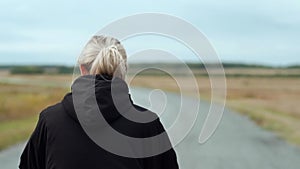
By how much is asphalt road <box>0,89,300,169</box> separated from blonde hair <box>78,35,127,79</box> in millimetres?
4853

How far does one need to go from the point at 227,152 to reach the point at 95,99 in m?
10.2

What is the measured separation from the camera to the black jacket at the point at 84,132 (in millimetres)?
2240

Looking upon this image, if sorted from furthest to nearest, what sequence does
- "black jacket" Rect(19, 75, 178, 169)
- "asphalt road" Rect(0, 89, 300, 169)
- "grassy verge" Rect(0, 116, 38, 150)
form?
"grassy verge" Rect(0, 116, 38, 150), "asphalt road" Rect(0, 89, 300, 169), "black jacket" Rect(19, 75, 178, 169)

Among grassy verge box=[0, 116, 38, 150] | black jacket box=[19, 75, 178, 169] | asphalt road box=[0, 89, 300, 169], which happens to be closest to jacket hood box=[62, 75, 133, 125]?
black jacket box=[19, 75, 178, 169]

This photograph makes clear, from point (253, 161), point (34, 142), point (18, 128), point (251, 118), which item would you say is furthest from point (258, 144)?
point (34, 142)

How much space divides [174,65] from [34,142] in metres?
0.70

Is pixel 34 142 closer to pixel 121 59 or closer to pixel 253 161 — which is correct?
pixel 121 59

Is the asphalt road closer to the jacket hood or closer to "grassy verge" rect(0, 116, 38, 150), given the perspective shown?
"grassy verge" rect(0, 116, 38, 150)

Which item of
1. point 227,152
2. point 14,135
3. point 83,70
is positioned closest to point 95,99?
point 83,70

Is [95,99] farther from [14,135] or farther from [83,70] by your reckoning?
[14,135]

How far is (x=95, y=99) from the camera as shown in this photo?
89.1 inches

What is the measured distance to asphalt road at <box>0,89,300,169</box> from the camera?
9.69m

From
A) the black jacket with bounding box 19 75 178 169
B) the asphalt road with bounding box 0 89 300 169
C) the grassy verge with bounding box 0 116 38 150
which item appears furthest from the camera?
the grassy verge with bounding box 0 116 38 150

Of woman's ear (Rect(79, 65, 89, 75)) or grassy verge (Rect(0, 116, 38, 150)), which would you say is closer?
woman's ear (Rect(79, 65, 89, 75))
